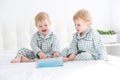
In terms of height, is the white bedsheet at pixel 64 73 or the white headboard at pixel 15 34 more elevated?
the white headboard at pixel 15 34

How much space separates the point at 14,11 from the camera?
2666mm

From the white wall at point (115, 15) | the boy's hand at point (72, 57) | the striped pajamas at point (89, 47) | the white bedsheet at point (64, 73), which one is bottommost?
the white bedsheet at point (64, 73)

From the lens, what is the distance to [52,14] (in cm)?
282

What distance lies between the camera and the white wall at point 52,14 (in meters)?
2.63

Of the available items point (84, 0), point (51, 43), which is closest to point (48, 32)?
point (51, 43)

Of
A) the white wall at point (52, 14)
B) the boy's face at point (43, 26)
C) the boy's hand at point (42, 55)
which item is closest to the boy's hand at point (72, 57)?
the boy's hand at point (42, 55)

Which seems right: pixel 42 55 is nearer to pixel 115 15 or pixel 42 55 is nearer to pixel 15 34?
pixel 15 34

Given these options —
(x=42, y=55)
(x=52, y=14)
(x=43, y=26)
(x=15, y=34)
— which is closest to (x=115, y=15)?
(x=52, y=14)

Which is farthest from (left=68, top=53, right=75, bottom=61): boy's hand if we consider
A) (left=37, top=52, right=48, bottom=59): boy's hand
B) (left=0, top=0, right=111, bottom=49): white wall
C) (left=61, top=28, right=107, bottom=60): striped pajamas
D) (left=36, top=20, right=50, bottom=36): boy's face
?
(left=0, top=0, right=111, bottom=49): white wall

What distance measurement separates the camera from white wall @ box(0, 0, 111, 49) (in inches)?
104

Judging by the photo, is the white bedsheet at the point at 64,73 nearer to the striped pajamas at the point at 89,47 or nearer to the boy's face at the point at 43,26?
the striped pajamas at the point at 89,47

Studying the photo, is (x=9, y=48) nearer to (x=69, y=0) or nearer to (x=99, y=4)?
(x=69, y=0)

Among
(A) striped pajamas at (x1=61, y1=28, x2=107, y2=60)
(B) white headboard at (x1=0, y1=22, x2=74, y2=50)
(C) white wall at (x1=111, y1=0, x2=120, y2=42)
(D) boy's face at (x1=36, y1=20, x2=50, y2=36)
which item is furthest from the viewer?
(C) white wall at (x1=111, y1=0, x2=120, y2=42)

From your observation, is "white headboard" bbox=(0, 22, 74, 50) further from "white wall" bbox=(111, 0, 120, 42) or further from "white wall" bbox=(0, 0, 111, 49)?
"white wall" bbox=(111, 0, 120, 42)
